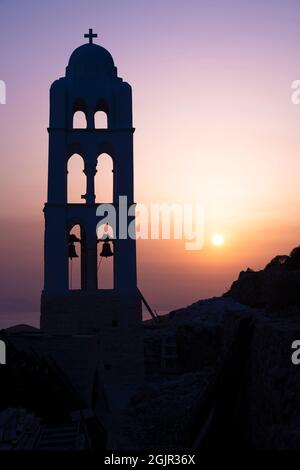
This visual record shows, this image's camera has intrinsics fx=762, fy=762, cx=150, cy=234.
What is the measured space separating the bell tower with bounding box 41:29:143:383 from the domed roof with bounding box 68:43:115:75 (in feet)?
0.11

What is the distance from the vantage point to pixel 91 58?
23703 mm

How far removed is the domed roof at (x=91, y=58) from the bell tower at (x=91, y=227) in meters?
0.03

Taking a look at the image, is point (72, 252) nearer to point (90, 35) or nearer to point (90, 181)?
point (90, 181)

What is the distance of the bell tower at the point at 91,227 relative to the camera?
21.8m

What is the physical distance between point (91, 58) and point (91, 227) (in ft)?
17.7

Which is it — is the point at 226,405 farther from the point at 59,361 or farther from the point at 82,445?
the point at 59,361

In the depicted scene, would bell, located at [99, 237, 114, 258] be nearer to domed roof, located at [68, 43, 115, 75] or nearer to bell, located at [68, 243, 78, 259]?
bell, located at [68, 243, 78, 259]

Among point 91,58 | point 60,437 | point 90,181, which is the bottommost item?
point 60,437

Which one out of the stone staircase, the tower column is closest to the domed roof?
the tower column

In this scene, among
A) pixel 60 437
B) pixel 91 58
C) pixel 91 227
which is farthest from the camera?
pixel 91 58

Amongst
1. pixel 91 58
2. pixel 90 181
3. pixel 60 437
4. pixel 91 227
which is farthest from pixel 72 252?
pixel 60 437

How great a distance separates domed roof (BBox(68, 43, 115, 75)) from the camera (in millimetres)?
23625
